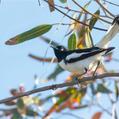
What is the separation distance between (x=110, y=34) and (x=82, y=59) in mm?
366

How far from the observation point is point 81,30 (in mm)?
2680

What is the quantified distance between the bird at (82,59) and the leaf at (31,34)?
0.25 metres

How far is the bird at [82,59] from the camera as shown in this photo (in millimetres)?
2607

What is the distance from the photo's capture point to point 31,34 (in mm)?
2389

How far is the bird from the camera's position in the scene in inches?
103

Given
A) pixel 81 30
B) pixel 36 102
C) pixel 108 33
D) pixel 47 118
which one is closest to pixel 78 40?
pixel 81 30

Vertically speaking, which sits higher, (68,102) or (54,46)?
(54,46)

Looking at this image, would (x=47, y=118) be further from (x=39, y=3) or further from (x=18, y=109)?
(x=39, y=3)

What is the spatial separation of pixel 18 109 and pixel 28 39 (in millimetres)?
1112

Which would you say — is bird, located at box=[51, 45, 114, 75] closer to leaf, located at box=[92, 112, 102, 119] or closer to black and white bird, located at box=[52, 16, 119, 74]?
black and white bird, located at box=[52, 16, 119, 74]

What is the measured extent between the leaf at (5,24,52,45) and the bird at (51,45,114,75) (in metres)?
0.25

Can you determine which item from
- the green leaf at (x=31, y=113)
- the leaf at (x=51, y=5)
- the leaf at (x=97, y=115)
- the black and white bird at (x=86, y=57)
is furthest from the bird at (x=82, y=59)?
the green leaf at (x=31, y=113)

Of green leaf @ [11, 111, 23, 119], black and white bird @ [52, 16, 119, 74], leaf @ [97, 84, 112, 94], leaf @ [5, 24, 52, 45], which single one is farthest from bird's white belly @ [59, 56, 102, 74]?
green leaf @ [11, 111, 23, 119]

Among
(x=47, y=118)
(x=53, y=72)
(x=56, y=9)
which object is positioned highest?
(x=56, y=9)
